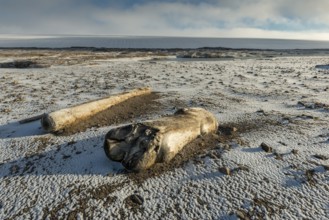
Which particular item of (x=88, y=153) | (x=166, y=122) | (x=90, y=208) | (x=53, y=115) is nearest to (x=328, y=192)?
(x=166, y=122)

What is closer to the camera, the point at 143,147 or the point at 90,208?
the point at 90,208

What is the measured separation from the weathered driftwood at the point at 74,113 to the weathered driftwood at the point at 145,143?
2117 millimetres

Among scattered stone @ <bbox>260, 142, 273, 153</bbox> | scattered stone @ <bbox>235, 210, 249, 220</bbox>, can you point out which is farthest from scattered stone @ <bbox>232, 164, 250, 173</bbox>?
scattered stone @ <bbox>235, 210, 249, 220</bbox>

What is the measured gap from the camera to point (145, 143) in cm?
455

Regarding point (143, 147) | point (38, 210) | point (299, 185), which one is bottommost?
point (38, 210)

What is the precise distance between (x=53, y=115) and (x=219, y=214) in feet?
14.7

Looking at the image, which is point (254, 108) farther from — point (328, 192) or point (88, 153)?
point (88, 153)

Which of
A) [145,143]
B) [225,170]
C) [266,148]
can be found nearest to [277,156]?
[266,148]

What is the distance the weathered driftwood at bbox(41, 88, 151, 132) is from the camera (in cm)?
615

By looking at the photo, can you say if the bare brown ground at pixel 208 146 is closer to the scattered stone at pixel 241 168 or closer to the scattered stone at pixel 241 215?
the scattered stone at pixel 241 168

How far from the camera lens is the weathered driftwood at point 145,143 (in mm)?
4555

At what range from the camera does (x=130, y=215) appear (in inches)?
148

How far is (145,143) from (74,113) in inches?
117

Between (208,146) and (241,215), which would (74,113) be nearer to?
(208,146)
